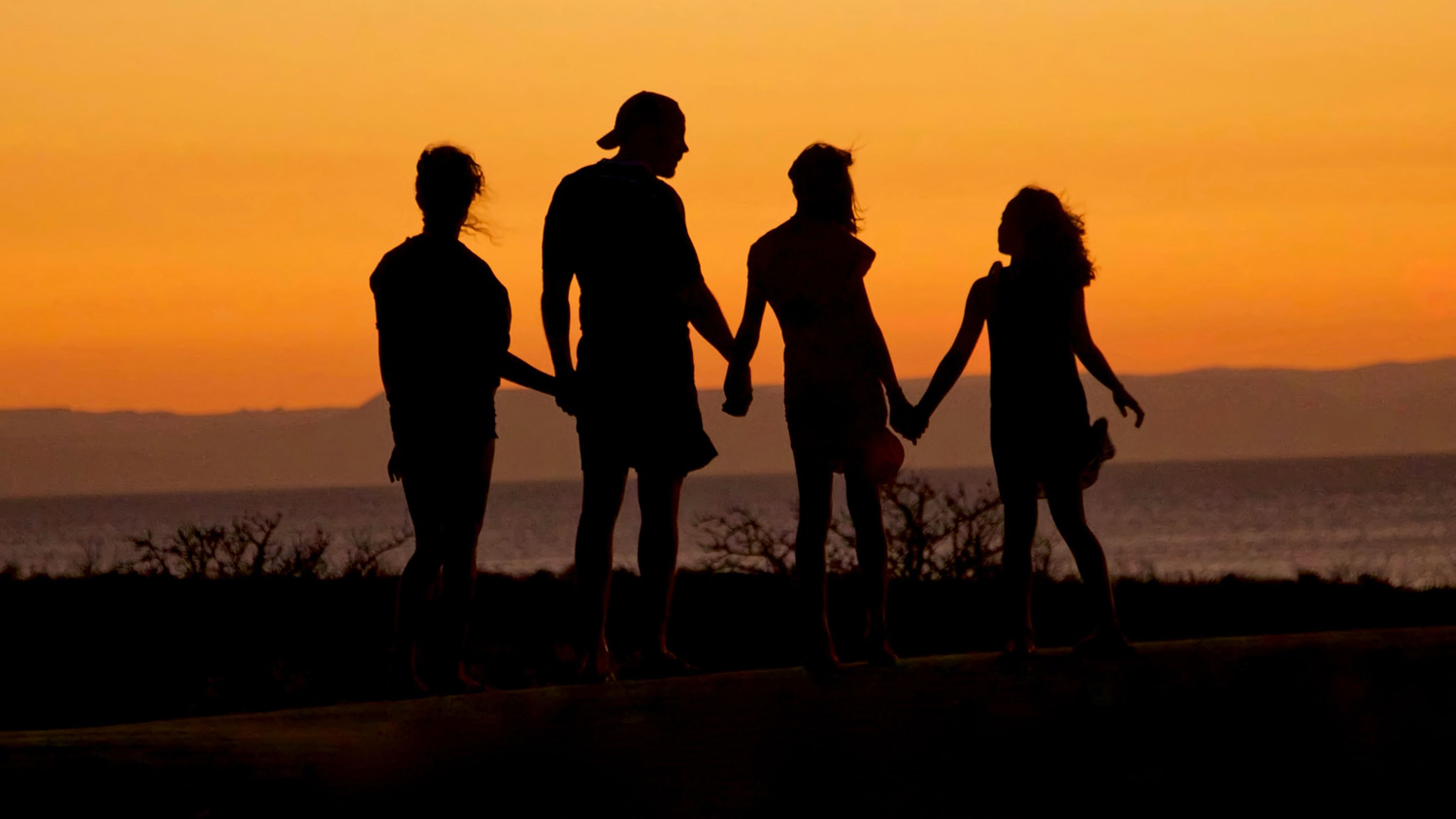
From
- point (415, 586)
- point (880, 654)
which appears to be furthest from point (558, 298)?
point (880, 654)

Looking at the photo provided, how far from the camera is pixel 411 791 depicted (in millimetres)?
4688

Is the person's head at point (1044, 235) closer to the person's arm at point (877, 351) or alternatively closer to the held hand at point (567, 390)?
the person's arm at point (877, 351)

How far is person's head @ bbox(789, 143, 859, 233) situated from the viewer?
6.72 metres

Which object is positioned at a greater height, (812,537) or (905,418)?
(905,418)

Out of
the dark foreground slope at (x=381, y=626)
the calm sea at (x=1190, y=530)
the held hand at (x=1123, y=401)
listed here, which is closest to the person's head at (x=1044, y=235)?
the held hand at (x=1123, y=401)

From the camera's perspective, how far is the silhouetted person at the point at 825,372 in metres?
6.62

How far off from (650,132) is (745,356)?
2.91 feet

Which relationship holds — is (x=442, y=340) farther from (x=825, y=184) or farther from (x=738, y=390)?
(x=825, y=184)

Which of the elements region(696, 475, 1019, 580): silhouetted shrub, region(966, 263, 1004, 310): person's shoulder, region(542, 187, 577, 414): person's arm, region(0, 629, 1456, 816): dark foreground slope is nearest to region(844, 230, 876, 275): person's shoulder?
region(966, 263, 1004, 310): person's shoulder

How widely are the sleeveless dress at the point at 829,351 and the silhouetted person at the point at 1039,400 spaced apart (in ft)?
1.08

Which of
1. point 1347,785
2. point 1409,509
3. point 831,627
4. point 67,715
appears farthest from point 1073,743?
point 1409,509

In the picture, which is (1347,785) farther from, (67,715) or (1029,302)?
(67,715)

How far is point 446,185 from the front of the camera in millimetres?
6289

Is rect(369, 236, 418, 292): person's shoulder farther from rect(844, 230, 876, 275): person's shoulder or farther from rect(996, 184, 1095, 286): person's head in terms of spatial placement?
rect(996, 184, 1095, 286): person's head
